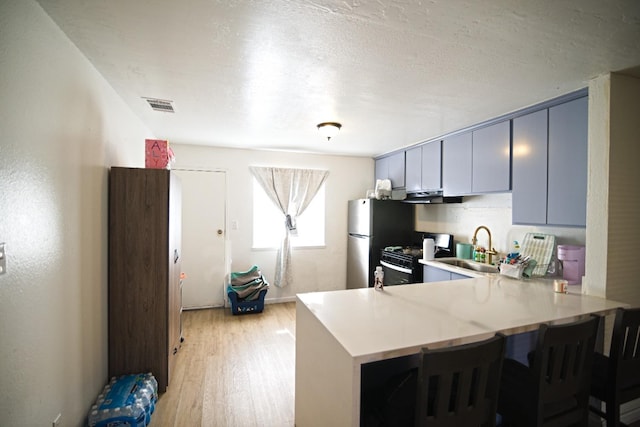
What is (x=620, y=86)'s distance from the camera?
1.87 meters

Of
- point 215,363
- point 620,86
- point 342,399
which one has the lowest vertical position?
point 215,363

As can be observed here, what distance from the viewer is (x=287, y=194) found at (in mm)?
4441

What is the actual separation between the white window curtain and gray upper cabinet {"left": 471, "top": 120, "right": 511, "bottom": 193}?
2.32 metres

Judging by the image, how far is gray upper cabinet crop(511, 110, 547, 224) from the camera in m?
2.34

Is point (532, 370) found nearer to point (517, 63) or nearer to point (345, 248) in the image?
point (517, 63)

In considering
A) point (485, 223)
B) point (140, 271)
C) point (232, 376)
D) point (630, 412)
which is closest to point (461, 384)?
point (630, 412)

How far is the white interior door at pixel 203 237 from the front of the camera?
160 inches

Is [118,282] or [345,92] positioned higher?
[345,92]

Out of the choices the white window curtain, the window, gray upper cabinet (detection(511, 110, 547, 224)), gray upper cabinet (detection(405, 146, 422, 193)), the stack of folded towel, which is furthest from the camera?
the window

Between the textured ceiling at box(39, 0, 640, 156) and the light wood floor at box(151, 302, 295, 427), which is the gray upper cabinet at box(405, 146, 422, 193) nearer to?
the textured ceiling at box(39, 0, 640, 156)

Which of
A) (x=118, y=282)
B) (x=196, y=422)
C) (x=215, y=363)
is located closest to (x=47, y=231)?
(x=118, y=282)

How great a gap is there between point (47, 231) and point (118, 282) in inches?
33.5

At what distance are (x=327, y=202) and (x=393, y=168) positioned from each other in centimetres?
117

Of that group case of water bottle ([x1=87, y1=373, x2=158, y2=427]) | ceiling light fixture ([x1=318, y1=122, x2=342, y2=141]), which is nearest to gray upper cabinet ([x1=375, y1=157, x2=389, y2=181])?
ceiling light fixture ([x1=318, y1=122, x2=342, y2=141])
